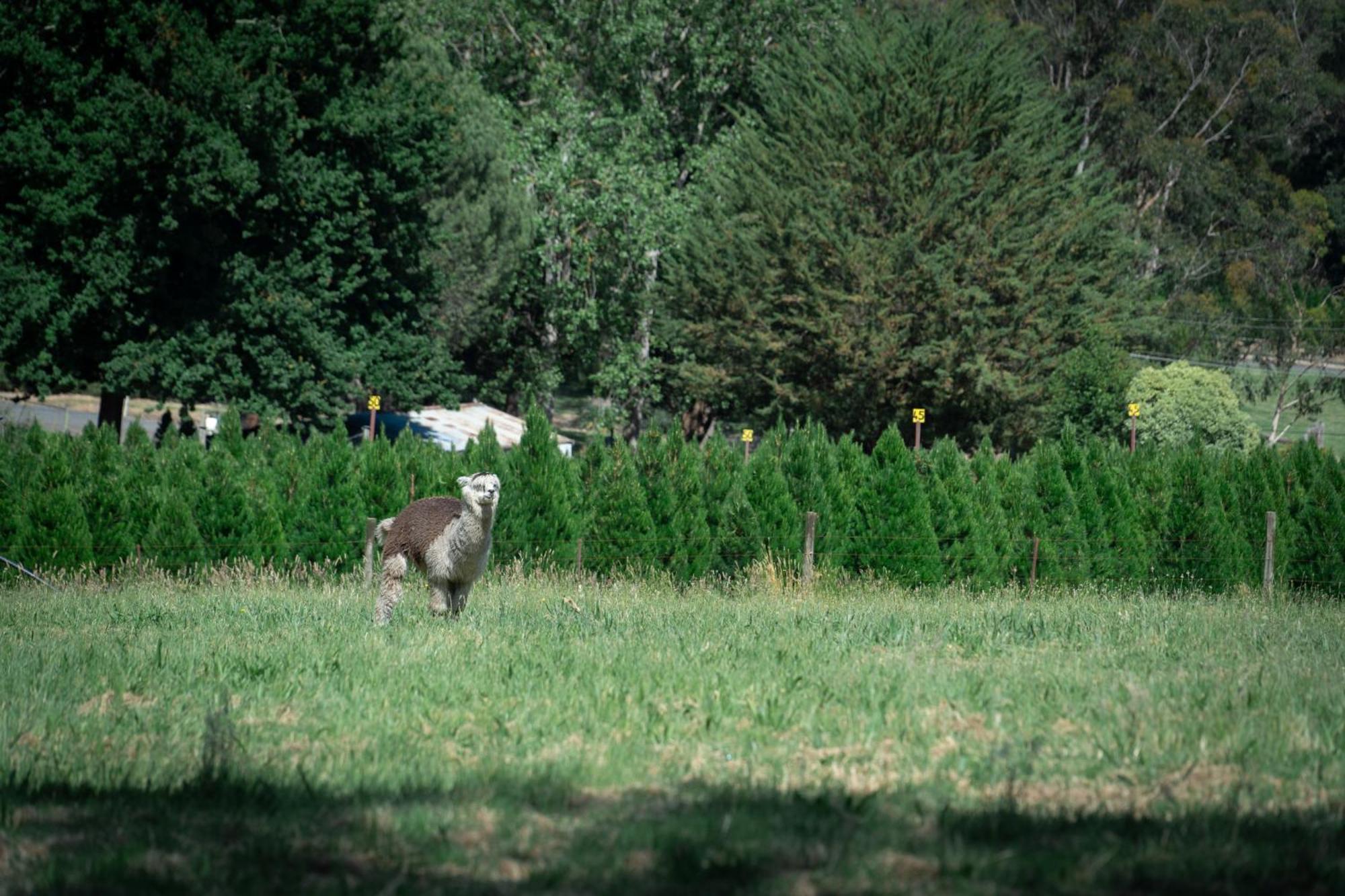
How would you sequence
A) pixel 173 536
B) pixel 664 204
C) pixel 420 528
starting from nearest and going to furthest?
pixel 420 528 → pixel 173 536 → pixel 664 204

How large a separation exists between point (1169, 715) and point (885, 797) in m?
2.63

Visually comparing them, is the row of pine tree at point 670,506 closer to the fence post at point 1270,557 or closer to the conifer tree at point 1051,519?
the conifer tree at point 1051,519

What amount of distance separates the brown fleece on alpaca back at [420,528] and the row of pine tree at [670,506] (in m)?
7.63

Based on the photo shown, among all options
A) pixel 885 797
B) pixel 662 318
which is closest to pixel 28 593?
pixel 885 797

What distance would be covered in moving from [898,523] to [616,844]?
689 inches

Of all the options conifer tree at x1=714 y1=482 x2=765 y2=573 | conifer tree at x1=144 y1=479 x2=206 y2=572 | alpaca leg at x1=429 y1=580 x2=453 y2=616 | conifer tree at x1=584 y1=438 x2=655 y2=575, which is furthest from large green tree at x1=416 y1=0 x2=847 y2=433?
alpaca leg at x1=429 y1=580 x2=453 y2=616

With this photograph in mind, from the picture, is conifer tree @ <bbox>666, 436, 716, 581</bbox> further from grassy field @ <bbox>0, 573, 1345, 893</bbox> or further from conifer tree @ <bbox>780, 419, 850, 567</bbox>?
grassy field @ <bbox>0, 573, 1345, 893</bbox>

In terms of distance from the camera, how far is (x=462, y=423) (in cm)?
5066

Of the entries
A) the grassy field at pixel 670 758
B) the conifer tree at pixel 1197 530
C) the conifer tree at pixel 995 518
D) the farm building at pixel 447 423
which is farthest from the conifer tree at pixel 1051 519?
the farm building at pixel 447 423

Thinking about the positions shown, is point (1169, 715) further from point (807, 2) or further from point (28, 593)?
point (807, 2)

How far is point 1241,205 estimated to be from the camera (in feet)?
219

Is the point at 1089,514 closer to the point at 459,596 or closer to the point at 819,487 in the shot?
the point at 819,487

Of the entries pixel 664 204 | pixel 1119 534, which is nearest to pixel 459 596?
pixel 1119 534

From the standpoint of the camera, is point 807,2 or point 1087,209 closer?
point 1087,209
